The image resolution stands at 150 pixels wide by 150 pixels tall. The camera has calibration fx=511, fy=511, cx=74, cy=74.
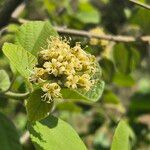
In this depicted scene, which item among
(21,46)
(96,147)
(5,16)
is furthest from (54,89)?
(96,147)

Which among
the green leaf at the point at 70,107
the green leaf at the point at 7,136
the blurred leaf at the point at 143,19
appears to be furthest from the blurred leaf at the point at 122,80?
the green leaf at the point at 7,136

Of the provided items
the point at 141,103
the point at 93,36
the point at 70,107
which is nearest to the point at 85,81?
the point at 93,36

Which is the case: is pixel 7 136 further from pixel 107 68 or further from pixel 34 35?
pixel 107 68

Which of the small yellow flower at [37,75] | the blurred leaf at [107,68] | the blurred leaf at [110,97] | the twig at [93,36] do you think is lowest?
the blurred leaf at [110,97]

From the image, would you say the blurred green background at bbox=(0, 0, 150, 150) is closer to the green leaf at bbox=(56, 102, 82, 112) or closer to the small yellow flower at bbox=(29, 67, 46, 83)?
the green leaf at bbox=(56, 102, 82, 112)

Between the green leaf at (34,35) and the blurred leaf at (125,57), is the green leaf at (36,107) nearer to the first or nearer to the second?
the green leaf at (34,35)

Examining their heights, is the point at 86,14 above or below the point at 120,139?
below

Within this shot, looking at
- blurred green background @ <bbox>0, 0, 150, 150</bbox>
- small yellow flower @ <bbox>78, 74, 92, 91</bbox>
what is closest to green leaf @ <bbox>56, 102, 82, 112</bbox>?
blurred green background @ <bbox>0, 0, 150, 150</bbox>
